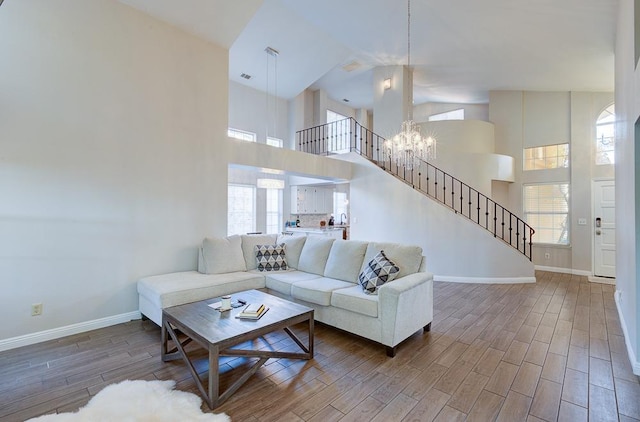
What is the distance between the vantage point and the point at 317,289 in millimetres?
3338

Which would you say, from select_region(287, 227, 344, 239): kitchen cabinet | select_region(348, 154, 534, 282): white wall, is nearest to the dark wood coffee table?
select_region(348, 154, 534, 282): white wall

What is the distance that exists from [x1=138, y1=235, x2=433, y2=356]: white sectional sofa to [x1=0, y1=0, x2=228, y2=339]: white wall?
50cm

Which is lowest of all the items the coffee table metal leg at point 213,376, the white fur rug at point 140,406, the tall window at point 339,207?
the white fur rug at point 140,406

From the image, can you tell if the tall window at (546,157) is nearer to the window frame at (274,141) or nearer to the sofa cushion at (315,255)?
the sofa cushion at (315,255)

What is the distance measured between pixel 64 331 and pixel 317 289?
2.81 metres

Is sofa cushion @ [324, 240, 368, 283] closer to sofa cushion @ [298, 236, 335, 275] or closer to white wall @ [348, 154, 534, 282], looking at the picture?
sofa cushion @ [298, 236, 335, 275]

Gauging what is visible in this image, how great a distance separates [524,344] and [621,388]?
2.62 feet

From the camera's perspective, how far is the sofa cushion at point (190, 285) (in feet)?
10.4

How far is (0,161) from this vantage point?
2.88 m

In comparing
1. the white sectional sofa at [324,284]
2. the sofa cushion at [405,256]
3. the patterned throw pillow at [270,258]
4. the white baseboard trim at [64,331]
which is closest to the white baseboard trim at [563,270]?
the white sectional sofa at [324,284]

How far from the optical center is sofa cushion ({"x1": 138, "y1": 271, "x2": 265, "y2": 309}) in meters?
3.16

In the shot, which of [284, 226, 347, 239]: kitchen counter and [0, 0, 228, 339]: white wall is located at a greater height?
[0, 0, 228, 339]: white wall

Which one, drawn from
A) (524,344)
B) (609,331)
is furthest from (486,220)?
(524,344)

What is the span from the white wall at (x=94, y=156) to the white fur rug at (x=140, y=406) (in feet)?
5.49
